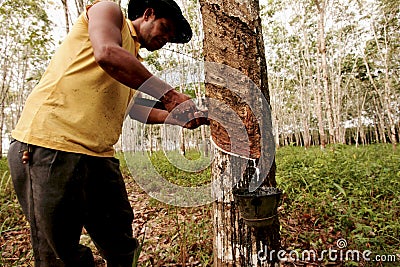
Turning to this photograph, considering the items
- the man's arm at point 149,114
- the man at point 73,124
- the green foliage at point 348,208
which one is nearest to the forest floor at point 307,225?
the green foliage at point 348,208

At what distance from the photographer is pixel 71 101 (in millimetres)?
1266

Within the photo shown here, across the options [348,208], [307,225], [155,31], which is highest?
[155,31]

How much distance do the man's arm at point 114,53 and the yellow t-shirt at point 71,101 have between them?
0.43ft

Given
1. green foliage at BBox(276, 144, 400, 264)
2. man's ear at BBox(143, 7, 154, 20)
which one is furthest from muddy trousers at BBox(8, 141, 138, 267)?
green foliage at BBox(276, 144, 400, 264)

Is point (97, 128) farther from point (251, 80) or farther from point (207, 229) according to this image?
point (207, 229)

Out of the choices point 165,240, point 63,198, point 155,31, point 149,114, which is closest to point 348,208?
point 165,240

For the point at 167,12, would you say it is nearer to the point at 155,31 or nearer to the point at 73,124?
the point at 155,31

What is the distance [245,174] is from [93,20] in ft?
3.19

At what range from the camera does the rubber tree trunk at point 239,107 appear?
1277mm

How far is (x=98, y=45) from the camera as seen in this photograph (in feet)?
3.38

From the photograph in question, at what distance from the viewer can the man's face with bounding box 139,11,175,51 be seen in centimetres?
139

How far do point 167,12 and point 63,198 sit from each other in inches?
41.5

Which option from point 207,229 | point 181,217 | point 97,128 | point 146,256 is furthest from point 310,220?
point 97,128

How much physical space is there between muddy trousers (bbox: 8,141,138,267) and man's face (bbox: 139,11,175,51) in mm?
→ 703
